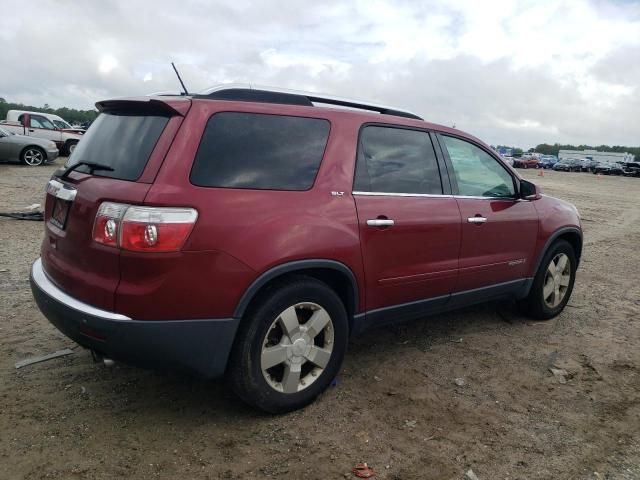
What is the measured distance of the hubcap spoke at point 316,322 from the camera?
3119mm

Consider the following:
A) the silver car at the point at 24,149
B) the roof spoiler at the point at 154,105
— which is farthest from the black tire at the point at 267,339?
the silver car at the point at 24,149

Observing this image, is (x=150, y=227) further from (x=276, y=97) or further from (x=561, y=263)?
(x=561, y=263)

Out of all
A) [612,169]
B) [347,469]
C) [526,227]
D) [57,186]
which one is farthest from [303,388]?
[612,169]

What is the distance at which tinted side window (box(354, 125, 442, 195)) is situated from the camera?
3445mm

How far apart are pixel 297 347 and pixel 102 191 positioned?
1.33 metres

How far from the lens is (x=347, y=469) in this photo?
2.71 meters

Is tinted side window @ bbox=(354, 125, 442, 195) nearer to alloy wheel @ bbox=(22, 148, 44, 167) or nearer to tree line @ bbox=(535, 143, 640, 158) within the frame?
alloy wheel @ bbox=(22, 148, 44, 167)

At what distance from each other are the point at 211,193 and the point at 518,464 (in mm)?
2092

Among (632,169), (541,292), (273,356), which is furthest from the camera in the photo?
(632,169)

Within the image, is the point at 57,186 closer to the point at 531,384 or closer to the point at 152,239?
the point at 152,239

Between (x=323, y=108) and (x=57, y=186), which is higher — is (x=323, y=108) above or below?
above

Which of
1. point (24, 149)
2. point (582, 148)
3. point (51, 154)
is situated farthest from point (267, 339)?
point (582, 148)

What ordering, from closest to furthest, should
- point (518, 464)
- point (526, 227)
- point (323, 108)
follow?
point (518, 464) → point (323, 108) → point (526, 227)

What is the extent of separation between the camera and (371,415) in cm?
323
